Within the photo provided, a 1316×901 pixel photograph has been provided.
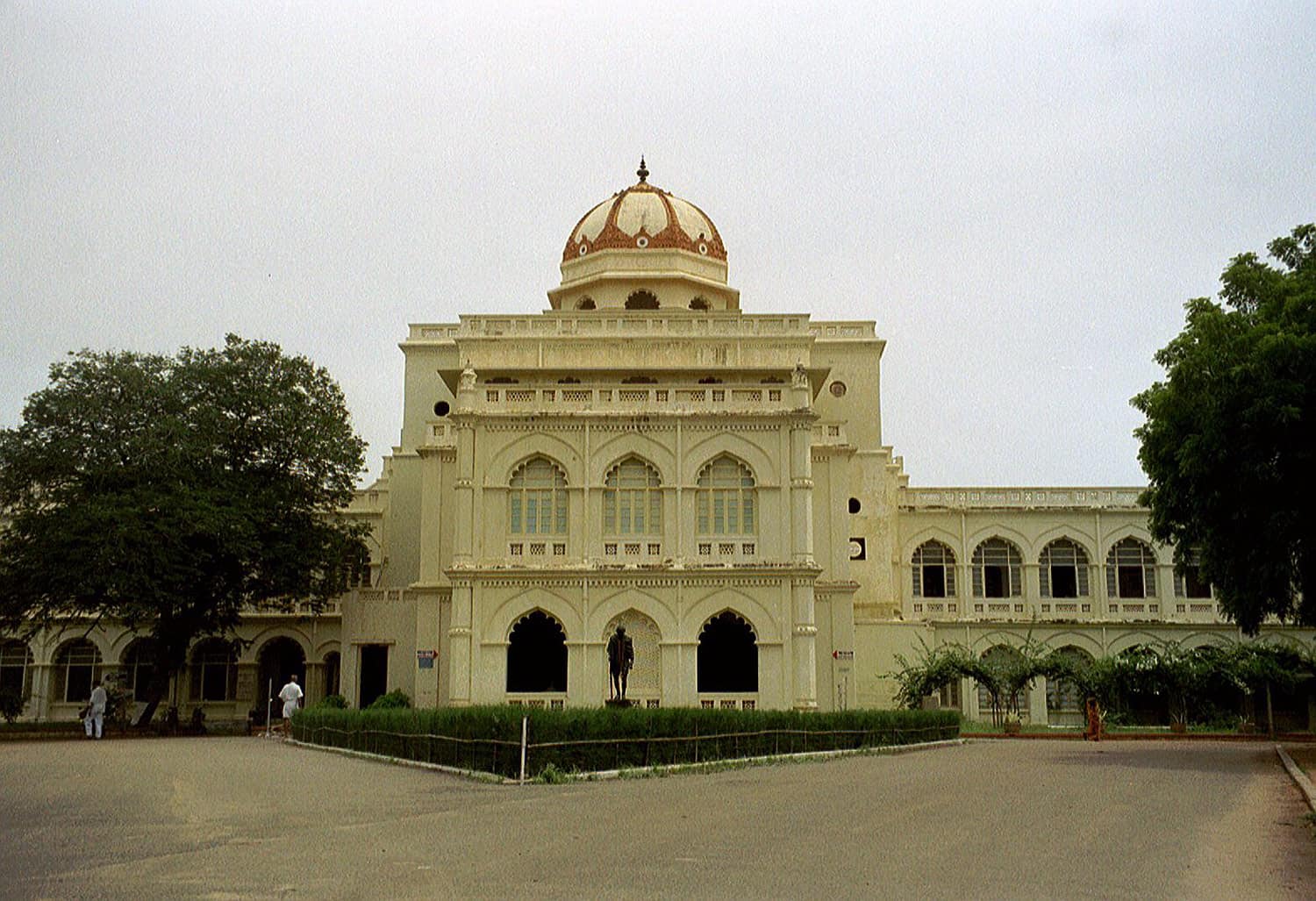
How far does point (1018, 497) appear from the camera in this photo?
4634 centimetres

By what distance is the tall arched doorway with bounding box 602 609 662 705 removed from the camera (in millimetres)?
34188

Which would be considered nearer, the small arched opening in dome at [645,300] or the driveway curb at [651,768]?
the driveway curb at [651,768]

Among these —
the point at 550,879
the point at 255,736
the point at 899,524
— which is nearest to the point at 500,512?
the point at 255,736

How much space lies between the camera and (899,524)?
45969mm

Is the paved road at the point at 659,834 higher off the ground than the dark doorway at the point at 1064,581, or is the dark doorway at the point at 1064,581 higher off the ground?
the dark doorway at the point at 1064,581

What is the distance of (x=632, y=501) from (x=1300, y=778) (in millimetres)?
18434

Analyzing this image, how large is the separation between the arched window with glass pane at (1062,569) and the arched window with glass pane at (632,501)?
16541mm

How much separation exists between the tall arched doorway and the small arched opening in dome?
513 inches

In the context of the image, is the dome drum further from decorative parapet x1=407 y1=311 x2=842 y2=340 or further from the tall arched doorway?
the tall arched doorway

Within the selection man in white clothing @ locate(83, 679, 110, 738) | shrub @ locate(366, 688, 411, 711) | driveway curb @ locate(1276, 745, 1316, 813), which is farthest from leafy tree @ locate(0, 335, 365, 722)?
driveway curb @ locate(1276, 745, 1316, 813)

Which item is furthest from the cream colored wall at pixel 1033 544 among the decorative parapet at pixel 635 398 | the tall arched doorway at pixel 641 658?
the tall arched doorway at pixel 641 658

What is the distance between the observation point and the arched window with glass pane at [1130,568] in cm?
4559

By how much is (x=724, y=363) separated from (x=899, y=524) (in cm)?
1012

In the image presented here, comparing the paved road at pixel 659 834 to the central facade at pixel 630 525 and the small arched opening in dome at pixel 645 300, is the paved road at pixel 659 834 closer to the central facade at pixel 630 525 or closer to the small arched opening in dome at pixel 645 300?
the central facade at pixel 630 525
